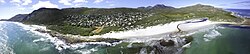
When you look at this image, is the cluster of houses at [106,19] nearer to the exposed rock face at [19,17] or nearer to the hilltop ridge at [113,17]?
the hilltop ridge at [113,17]

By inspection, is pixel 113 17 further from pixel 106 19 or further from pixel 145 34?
pixel 145 34

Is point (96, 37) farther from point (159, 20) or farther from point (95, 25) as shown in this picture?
point (159, 20)

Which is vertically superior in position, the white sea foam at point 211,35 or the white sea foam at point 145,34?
the white sea foam at point 145,34

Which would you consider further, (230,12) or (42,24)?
(230,12)

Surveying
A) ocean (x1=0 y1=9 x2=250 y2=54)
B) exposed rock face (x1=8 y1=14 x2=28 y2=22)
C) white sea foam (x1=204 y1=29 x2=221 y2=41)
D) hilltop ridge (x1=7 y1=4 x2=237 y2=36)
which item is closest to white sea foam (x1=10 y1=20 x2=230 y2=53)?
ocean (x1=0 y1=9 x2=250 y2=54)

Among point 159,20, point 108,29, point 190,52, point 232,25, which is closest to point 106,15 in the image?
point 108,29

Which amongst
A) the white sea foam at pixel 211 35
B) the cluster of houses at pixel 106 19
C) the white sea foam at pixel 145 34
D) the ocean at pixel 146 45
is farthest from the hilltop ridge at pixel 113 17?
the white sea foam at pixel 211 35

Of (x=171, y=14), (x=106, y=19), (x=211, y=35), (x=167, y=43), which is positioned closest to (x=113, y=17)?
(x=106, y=19)

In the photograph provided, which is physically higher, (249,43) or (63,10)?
(63,10)
